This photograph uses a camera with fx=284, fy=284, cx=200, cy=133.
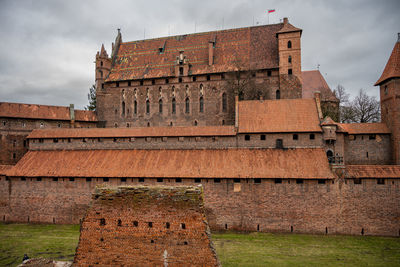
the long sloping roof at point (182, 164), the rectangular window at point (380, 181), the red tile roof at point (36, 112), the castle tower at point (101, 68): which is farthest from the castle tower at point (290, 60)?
the red tile roof at point (36, 112)

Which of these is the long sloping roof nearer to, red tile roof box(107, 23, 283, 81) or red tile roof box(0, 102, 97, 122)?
red tile roof box(0, 102, 97, 122)

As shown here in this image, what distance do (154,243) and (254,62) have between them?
28699 mm

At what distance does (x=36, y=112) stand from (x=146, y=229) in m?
28.5

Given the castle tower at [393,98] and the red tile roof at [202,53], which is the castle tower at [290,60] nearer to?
the red tile roof at [202,53]

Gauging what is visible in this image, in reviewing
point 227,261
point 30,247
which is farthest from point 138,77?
point 227,261

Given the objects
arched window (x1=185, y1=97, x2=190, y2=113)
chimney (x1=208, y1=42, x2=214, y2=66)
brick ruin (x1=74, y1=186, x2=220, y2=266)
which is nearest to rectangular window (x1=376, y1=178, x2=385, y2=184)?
brick ruin (x1=74, y1=186, x2=220, y2=266)

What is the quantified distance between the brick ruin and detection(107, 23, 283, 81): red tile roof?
2664cm

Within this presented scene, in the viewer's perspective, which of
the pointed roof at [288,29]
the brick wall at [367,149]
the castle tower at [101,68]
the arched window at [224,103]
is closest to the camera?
the brick wall at [367,149]

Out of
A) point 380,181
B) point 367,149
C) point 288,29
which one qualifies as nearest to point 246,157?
point 380,181

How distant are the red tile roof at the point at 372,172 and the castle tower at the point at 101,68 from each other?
1244 inches

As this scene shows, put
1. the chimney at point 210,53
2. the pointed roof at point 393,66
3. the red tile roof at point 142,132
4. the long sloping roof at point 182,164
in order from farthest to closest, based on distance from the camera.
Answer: the chimney at point 210,53, the red tile roof at point 142,132, the pointed roof at point 393,66, the long sloping roof at point 182,164

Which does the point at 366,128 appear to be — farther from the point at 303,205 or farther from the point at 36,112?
the point at 36,112

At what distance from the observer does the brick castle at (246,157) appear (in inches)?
828

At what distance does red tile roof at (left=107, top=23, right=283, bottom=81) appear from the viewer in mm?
34594
